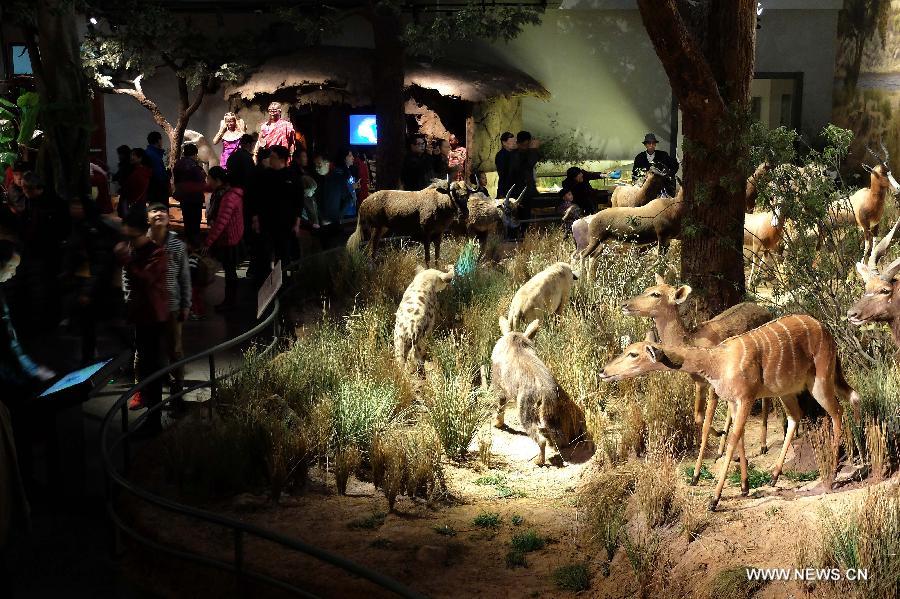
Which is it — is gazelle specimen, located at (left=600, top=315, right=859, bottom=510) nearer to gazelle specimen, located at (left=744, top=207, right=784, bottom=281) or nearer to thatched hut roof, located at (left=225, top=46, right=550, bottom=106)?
gazelle specimen, located at (left=744, top=207, right=784, bottom=281)

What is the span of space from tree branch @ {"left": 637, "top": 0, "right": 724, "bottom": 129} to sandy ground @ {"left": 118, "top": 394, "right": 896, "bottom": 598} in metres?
2.72

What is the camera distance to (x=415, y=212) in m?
12.0

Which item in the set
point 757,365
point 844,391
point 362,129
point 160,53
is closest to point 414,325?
point 757,365

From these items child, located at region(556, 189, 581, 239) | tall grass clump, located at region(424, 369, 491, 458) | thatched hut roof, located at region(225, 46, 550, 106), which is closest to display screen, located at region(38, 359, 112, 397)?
tall grass clump, located at region(424, 369, 491, 458)

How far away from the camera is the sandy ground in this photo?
5.69 metres

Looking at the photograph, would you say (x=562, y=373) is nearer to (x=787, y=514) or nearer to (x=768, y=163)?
(x=768, y=163)

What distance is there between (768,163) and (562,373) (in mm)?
2305

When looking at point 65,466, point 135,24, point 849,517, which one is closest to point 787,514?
point 849,517

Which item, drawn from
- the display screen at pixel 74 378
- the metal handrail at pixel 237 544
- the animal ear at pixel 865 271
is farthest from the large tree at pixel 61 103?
the animal ear at pixel 865 271

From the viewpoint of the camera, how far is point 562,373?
8523mm

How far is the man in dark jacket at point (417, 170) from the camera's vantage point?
15.3m

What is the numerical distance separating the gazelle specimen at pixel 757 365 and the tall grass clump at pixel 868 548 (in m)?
0.78

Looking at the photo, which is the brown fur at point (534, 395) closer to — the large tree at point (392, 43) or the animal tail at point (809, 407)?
the animal tail at point (809, 407)

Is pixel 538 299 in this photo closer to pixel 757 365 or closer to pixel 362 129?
pixel 757 365
